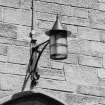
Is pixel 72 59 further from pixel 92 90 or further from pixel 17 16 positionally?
pixel 17 16

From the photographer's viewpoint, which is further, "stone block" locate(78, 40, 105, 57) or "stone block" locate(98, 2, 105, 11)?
"stone block" locate(98, 2, 105, 11)

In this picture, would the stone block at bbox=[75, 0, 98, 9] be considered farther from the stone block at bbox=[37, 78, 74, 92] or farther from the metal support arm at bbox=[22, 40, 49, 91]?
the stone block at bbox=[37, 78, 74, 92]

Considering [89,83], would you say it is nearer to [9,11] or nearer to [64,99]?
[64,99]

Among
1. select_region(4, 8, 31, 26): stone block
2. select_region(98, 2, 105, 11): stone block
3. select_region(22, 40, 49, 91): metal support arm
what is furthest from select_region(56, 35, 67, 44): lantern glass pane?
select_region(98, 2, 105, 11): stone block

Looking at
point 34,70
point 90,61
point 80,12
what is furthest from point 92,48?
point 34,70

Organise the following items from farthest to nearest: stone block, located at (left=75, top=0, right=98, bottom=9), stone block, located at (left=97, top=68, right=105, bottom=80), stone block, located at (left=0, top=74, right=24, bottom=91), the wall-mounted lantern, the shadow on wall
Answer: stone block, located at (left=75, top=0, right=98, bottom=9)
stone block, located at (left=97, top=68, right=105, bottom=80)
stone block, located at (left=0, top=74, right=24, bottom=91)
the shadow on wall
the wall-mounted lantern

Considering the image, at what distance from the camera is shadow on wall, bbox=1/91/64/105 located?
6.14 metres

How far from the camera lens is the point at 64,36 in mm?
6027

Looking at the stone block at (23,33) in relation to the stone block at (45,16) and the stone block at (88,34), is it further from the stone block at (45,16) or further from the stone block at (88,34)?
the stone block at (88,34)

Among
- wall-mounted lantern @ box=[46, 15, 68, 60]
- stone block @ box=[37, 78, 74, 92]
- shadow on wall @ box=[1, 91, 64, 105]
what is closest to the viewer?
wall-mounted lantern @ box=[46, 15, 68, 60]

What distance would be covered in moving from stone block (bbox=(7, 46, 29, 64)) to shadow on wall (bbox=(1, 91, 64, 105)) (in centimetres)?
38

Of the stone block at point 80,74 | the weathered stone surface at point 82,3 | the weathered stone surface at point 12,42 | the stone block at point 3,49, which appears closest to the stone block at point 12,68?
the stone block at point 3,49

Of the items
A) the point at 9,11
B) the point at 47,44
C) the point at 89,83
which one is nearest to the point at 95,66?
the point at 89,83

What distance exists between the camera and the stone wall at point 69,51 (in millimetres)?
6359
